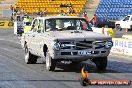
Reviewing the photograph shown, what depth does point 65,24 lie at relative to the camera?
13570 mm

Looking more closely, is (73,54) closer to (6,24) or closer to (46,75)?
(46,75)

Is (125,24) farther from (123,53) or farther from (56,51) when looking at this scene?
(56,51)

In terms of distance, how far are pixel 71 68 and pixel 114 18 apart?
42.0 m

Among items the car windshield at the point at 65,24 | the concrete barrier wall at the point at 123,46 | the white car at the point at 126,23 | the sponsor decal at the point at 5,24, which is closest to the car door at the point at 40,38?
the car windshield at the point at 65,24

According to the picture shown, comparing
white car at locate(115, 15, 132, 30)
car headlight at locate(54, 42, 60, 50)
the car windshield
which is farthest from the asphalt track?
white car at locate(115, 15, 132, 30)

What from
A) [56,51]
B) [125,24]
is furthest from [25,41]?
[125,24]

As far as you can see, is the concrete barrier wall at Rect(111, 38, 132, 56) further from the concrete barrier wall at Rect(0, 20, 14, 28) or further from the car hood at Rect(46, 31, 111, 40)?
the concrete barrier wall at Rect(0, 20, 14, 28)

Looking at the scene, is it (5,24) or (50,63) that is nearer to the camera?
(50,63)

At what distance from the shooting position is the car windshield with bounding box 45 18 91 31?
1348 centimetres

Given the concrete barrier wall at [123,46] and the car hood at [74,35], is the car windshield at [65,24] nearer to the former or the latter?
the car hood at [74,35]

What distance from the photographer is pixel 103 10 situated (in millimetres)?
55500

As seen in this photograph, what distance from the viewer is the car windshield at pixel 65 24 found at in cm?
1348

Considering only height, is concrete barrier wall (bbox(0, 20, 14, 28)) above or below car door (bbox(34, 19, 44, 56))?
below

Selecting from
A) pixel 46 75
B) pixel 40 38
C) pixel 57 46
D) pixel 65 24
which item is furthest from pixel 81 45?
pixel 40 38
